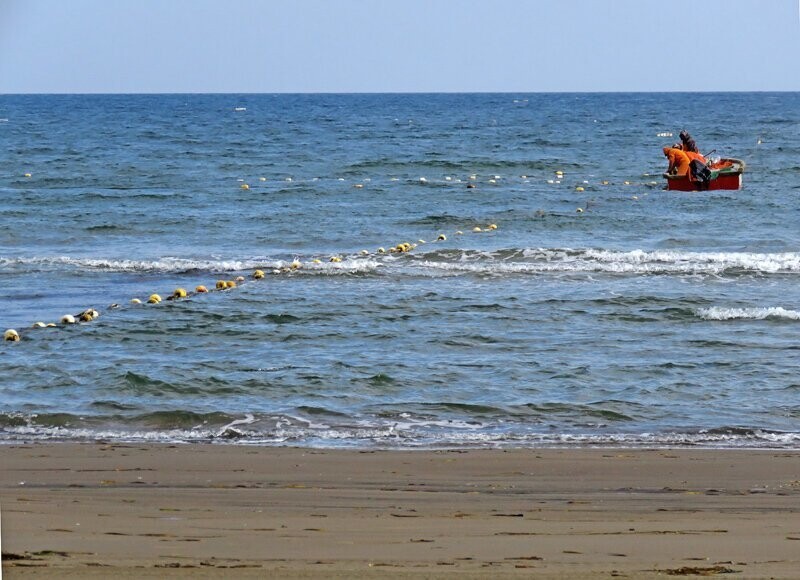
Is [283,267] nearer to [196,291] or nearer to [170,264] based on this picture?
[170,264]

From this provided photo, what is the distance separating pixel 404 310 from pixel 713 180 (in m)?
16.2

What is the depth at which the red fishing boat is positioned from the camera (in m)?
28.1

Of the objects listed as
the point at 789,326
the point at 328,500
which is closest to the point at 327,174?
the point at 789,326

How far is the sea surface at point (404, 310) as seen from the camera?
9.55m

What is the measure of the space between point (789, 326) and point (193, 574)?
32.5 ft

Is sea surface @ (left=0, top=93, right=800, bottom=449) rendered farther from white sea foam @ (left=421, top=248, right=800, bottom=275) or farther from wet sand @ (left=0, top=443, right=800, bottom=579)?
wet sand @ (left=0, top=443, right=800, bottom=579)

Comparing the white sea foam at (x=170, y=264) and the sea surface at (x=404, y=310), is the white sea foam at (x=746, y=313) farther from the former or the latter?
the white sea foam at (x=170, y=264)

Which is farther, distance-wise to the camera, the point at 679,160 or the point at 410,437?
the point at 679,160

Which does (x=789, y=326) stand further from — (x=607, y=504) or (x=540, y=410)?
(x=607, y=504)

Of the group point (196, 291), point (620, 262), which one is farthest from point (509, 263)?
point (196, 291)

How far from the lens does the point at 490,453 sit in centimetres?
833

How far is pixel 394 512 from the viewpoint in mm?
6609

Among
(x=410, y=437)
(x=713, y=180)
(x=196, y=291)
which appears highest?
(x=713, y=180)

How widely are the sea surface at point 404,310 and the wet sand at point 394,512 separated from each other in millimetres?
799
